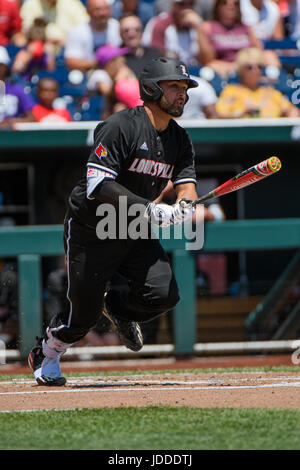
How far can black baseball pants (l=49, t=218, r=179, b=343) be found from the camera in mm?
5102

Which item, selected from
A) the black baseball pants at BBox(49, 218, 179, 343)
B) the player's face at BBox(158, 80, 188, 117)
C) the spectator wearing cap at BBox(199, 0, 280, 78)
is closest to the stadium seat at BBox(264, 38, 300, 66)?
the spectator wearing cap at BBox(199, 0, 280, 78)

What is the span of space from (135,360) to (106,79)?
3441 millimetres

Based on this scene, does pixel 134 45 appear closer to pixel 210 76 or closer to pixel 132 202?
pixel 210 76

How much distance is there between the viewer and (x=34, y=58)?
10.2 m

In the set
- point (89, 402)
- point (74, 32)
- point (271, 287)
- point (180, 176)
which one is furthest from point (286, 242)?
point (89, 402)

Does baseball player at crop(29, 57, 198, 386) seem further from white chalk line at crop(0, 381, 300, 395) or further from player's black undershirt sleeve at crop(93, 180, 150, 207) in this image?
white chalk line at crop(0, 381, 300, 395)

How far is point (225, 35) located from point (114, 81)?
1851 millimetres

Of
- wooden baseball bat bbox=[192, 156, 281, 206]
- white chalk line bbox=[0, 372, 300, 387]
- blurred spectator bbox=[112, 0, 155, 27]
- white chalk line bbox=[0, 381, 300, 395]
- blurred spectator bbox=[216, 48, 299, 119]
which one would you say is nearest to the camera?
wooden baseball bat bbox=[192, 156, 281, 206]

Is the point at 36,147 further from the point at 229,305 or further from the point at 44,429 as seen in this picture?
the point at 44,429

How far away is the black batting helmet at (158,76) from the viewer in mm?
4941

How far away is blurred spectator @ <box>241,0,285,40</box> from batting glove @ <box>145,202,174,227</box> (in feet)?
22.8

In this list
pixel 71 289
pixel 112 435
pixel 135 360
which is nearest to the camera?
pixel 112 435

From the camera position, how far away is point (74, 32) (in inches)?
405

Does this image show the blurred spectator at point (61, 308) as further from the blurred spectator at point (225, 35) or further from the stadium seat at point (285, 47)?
the stadium seat at point (285, 47)
